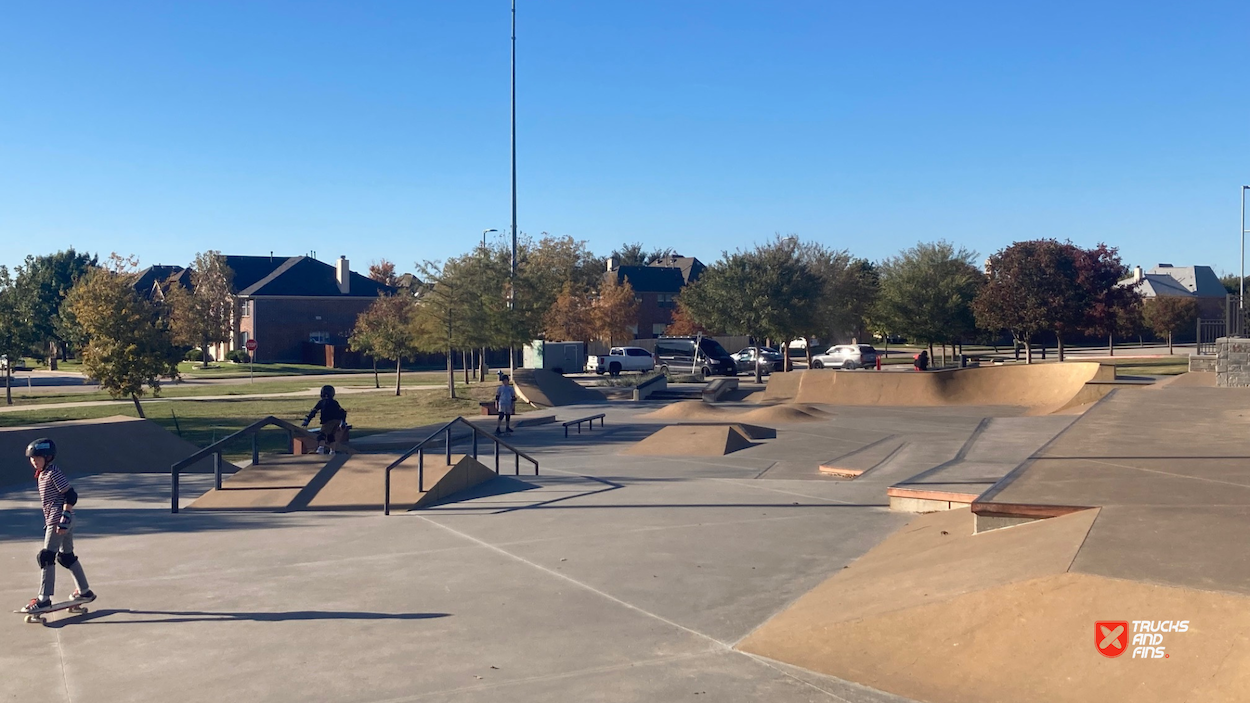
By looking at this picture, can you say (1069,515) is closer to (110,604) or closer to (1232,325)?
(110,604)

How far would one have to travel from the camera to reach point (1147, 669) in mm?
4785

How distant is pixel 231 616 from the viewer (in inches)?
272

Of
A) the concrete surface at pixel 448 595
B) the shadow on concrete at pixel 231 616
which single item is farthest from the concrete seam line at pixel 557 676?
the shadow on concrete at pixel 231 616

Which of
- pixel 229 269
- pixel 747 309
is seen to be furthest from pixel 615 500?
pixel 229 269

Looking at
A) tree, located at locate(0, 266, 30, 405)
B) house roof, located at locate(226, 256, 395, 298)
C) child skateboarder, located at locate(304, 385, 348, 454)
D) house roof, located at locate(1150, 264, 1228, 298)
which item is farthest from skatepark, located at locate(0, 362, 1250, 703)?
house roof, located at locate(1150, 264, 1228, 298)

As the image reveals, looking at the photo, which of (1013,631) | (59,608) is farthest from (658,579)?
(59,608)

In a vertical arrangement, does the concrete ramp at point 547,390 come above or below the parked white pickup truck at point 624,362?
below

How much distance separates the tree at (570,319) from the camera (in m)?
61.6

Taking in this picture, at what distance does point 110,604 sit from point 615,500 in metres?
6.21

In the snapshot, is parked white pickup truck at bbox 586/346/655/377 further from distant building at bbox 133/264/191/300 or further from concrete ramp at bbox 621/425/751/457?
distant building at bbox 133/264/191/300

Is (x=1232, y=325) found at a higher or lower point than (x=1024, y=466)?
higher

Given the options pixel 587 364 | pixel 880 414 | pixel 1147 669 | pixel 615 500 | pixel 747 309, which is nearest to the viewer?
pixel 1147 669

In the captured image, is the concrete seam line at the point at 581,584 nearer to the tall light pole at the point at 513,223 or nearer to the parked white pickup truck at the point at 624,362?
the tall light pole at the point at 513,223

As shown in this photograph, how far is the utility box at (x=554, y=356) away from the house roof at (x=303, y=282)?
87.8ft
